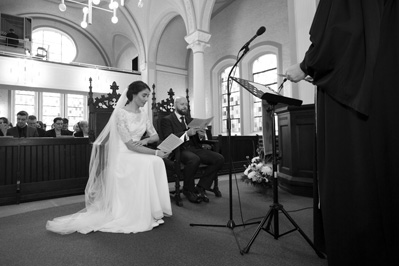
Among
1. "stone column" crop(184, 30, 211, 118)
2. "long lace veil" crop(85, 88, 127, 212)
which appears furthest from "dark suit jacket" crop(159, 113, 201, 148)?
"stone column" crop(184, 30, 211, 118)

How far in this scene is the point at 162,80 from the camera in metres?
11.6

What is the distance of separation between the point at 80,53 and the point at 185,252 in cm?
1401

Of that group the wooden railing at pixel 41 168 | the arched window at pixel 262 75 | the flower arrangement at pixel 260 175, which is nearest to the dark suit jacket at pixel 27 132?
the wooden railing at pixel 41 168

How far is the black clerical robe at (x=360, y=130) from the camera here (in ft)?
3.86

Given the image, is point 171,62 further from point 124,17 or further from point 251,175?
point 251,175

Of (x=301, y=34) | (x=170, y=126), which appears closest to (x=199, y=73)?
(x=301, y=34)

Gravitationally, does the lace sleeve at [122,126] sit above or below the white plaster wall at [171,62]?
below

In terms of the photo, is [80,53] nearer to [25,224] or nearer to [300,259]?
[25,224]

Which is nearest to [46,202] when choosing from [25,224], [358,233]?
[25,224]

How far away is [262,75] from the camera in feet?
30.3

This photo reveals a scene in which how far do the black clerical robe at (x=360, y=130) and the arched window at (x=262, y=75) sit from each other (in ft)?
25.3

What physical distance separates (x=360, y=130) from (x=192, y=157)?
2.48 m

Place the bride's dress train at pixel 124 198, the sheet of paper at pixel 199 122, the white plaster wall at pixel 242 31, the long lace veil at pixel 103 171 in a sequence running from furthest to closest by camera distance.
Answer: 1. the white plaster wall at pixel 242 31
2. the sheet of paper at pixel 199 122
3. the long lace veil at pixel 103 171
4. the bride's dress train at pixel 124 198

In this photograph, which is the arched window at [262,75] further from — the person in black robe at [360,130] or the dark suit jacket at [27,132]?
the person in black robe at [360,130]
